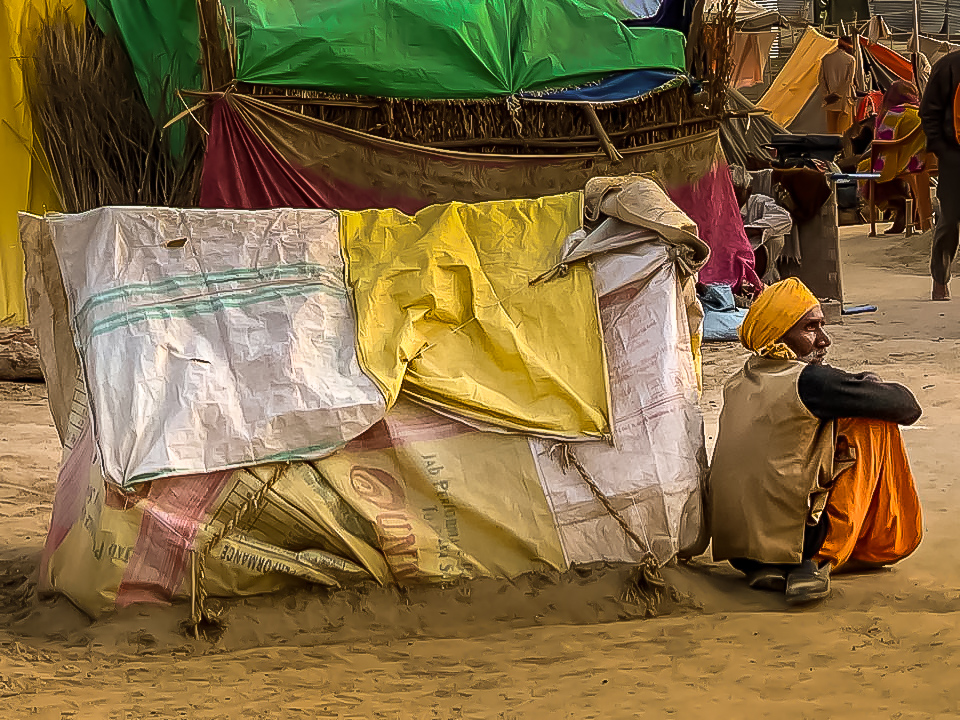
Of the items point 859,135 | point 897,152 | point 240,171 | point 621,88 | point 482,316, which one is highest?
point 621,88

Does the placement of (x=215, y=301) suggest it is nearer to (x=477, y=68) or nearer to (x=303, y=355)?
(x=303, y=355)

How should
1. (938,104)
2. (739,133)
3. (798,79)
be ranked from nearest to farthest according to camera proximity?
(938,104) < (739,133) < (798,79)

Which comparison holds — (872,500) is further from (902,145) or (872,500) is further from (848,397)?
(902,145)

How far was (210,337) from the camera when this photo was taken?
3.15 metres

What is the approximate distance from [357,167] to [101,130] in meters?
1.53

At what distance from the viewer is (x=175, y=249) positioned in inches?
130

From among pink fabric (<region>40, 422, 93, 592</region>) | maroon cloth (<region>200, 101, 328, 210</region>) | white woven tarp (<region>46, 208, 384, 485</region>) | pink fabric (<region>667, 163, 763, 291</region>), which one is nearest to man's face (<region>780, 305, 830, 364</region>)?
white woven tarp (<region>46, 208, 384, 485</region>)

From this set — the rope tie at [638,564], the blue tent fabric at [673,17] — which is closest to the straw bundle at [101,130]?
the blue tent fabric at [673,17]

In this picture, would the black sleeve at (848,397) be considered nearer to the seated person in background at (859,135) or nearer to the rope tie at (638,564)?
the rope tie at (638,564)

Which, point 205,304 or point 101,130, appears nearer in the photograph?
point 205,304

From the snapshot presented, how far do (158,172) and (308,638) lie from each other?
446 centimetres

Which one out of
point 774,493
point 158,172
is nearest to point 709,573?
point 774,493

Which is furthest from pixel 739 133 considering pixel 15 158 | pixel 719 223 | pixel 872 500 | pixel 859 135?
pixel 859 135

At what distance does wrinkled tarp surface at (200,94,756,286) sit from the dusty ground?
3.26 meters
